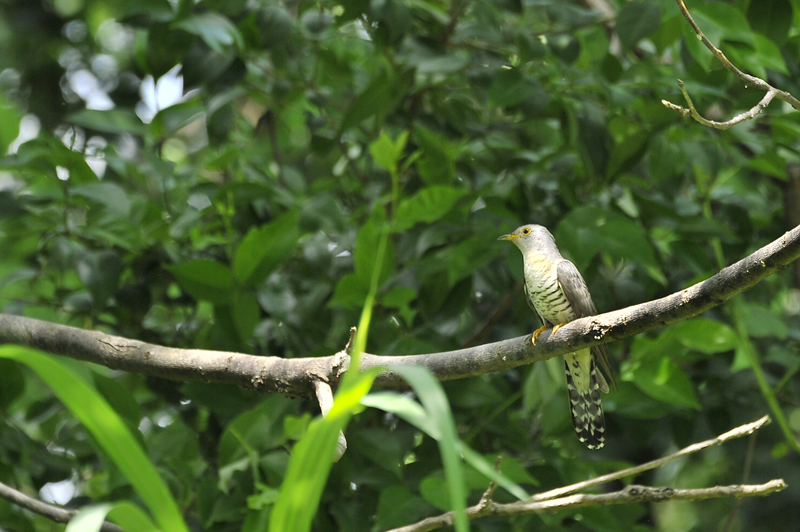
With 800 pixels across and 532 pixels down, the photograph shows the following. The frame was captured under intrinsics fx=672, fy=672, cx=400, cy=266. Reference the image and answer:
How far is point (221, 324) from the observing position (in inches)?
Result: 92.3

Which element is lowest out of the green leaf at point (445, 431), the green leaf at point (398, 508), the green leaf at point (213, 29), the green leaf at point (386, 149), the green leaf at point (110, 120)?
the green leaf at point (398, 508)

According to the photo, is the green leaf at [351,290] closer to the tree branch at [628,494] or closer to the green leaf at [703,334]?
the tree branch at [628,494]

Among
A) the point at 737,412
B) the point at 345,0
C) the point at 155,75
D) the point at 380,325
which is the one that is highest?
the point at 345,0

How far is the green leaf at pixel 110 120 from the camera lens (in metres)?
2.61

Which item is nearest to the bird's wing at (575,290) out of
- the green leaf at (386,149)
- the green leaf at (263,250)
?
the green leaf at (386,149)

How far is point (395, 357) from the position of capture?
65.8 inches

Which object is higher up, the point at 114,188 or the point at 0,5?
the point at 114,188

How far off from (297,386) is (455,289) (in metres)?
0.88

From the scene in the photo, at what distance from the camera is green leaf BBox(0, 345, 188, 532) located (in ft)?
2.64

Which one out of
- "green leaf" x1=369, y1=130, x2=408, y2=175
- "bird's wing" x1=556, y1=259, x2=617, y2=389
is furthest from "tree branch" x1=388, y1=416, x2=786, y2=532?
"green leaf" x1=369, y1=130, x2=408, y2=175

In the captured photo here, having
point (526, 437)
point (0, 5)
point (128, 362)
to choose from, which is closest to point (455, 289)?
point (526, 437)

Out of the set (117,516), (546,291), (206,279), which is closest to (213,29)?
(206,279)

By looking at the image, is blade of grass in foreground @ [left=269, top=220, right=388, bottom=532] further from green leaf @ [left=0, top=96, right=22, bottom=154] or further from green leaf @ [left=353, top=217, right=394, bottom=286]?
green leaf @ [left=0, top=96, right=22, bottom=154]

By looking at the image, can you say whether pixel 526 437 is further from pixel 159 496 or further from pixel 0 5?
pixel 0 5
